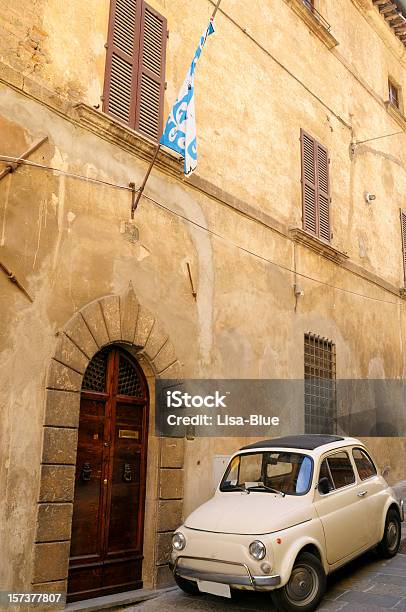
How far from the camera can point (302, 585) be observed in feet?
17.0

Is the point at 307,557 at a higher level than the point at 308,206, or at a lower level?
lower

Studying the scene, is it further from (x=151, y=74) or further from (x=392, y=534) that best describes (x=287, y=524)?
(x=151, y=74)

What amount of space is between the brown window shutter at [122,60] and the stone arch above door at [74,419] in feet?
7.33

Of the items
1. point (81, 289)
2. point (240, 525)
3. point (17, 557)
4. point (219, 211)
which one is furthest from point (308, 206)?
point (17, 557)

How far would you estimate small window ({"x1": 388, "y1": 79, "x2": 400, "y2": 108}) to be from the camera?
15.1 meters

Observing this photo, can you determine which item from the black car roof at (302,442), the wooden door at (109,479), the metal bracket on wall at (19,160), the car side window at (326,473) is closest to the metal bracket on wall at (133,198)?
the metal bracket on wall at (19,160)

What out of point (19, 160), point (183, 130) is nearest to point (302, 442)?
point (183, 130)

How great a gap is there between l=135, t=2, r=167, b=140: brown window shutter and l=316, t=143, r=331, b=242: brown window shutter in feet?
14.1

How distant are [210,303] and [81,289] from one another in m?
2.23

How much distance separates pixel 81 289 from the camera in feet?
19.9

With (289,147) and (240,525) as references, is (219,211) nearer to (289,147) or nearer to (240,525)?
(289,147)

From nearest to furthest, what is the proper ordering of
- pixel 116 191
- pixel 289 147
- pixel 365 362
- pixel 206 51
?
pixel 116 191 → pixel 206 51 → pixel 289 147 → pixel 365 362

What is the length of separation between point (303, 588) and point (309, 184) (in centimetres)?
730

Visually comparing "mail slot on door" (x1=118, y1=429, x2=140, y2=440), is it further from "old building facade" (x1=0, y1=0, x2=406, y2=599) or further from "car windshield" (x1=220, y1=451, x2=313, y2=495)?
"car windshield" (x1=220, y1=451, x2=313, y2=495)
